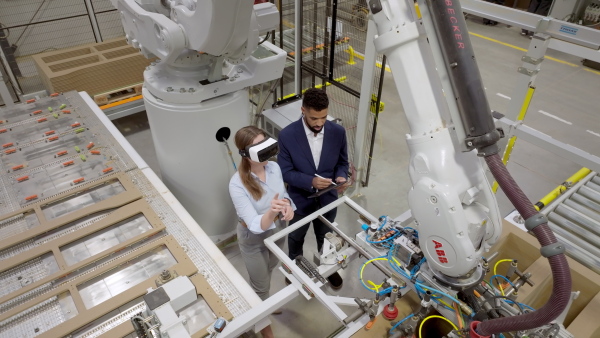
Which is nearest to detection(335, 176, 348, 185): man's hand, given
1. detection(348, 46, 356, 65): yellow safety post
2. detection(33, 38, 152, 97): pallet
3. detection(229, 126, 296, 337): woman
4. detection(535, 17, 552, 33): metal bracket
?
detection(229, 126, 296, 337): woman

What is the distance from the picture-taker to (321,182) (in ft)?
9.89

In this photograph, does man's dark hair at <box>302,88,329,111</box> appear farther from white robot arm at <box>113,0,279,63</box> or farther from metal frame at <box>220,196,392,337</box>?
metal frame at <box>220,196,392,337</box>

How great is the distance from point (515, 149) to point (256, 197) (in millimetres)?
4443

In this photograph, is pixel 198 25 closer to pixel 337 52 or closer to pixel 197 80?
pixel 197 80

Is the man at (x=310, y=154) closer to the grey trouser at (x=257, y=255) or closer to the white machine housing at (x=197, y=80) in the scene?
the grey trouser at (x=257, y=255)

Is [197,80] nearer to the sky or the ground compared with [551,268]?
nearer to the ground

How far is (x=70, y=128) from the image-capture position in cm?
371

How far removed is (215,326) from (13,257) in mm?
1497

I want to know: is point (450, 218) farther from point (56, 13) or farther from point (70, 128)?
point (56, 13)

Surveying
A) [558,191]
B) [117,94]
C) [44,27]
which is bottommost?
[117,94]

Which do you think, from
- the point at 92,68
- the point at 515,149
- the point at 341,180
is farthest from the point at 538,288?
the point at 92,68

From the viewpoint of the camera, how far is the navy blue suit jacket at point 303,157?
3035 mm

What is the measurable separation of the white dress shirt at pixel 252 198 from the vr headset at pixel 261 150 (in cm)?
26

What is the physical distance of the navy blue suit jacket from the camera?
9.96ft
